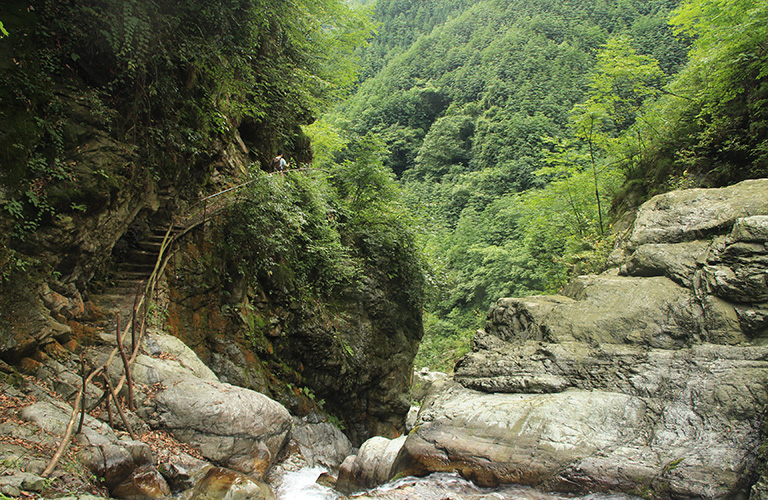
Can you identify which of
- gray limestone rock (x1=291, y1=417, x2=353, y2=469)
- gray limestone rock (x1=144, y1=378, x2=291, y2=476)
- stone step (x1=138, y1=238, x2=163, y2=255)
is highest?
stone step (x1=138, y1=238, x2=163, y2=255)

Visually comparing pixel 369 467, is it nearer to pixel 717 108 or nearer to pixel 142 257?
pixel 142 257

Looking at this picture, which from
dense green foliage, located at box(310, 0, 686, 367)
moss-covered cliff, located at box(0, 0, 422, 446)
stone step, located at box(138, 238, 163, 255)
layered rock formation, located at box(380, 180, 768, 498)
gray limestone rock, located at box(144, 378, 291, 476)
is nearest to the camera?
layered rock formation, located at box(380, 180, 768, 498)

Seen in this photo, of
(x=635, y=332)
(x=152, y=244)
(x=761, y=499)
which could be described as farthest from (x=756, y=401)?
(x=152, y=244)

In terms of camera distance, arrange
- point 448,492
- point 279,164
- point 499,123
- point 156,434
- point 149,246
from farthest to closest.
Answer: point 499,123, point 279,164, point 149,246, point 156,434, point 448,492

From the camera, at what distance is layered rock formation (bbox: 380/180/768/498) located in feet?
16.1

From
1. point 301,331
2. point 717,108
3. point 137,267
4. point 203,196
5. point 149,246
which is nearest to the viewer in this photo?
point 137,267

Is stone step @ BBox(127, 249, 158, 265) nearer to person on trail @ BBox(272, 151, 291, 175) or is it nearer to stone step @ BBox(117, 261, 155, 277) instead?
stone step @ BBox(117, 261, 155, 277)

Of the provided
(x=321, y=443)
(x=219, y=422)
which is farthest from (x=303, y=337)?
(x=219, y=422)

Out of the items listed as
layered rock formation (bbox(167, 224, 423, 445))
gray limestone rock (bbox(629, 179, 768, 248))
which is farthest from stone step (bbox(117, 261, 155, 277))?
gray limestone rock (bbox(629, 179, 768, 248))

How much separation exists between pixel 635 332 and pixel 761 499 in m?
2.87

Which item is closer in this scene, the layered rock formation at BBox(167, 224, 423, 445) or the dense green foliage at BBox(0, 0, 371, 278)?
the dense green foliage at BBox(0, 0, 371, 278)

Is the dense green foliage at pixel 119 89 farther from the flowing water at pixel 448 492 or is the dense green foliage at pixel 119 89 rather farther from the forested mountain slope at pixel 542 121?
the forested mountain slope at pixel 542 121

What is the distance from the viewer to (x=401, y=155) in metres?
58.4

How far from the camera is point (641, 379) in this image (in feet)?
19.5
